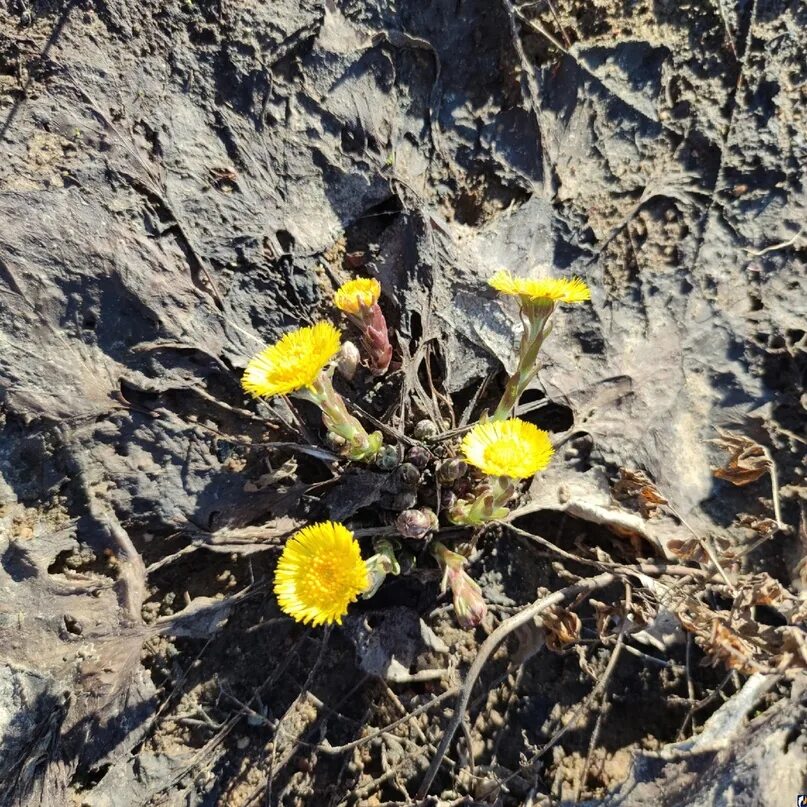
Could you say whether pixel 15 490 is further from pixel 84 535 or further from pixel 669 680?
pixel 669 680

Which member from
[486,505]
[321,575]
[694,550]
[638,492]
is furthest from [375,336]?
[694,550]

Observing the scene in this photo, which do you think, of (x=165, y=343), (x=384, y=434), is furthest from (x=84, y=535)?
(x=384, y=434)

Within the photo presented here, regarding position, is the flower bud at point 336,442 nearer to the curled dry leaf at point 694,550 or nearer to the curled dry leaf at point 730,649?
the curled dry leaf at point 694,550

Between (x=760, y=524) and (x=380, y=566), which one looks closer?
(x=380, y=566)

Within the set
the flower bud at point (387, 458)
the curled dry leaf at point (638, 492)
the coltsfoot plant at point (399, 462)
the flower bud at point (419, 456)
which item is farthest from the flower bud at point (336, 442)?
the curled dry leaf at point (638, 492)

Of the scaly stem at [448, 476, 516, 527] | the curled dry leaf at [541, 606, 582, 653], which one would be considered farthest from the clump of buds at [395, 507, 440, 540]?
the curled dry leaf at [541, 606, 582, 653]

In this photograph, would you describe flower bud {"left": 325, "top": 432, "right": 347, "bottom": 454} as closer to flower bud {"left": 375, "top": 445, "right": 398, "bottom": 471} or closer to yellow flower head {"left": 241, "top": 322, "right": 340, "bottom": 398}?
flower bud {"left": 375, "top": 445, "right": 398, "bottom": 471}

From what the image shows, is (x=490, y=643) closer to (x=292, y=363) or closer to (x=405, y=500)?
(x=405, y=500)
